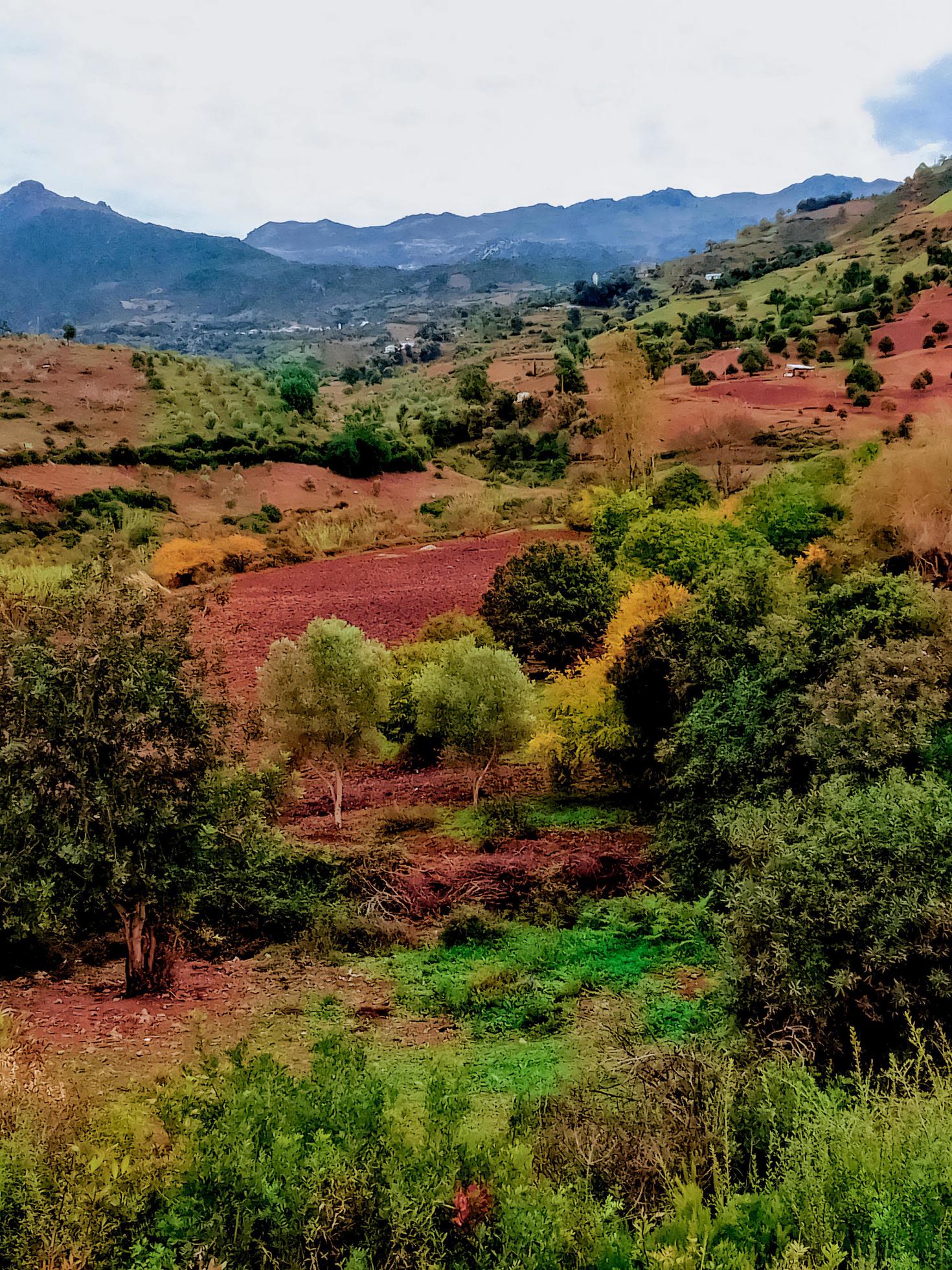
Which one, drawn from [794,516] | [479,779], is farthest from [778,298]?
[479,779]

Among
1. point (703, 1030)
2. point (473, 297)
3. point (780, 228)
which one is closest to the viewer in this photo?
point (703, 1030)

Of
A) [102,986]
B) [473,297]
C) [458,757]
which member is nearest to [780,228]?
[473,297]

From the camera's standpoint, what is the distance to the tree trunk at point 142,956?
895 cm

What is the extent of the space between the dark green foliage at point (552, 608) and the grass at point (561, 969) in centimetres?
959

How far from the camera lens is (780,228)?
109 meters

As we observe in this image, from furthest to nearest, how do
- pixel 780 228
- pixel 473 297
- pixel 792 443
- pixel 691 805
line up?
pixel 473 297, pixel 780 228, pixel 792 443, pixel 691 805

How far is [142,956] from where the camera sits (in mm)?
9125

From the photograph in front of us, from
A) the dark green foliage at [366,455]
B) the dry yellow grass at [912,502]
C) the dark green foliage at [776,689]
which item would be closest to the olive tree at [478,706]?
the dark green foliage at [776,689]

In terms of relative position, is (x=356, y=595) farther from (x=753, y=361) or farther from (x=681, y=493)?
(x=753, y=361)

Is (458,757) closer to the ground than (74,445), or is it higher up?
closer to the ground

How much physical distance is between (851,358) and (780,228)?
2772 inches

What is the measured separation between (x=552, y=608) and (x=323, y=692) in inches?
337

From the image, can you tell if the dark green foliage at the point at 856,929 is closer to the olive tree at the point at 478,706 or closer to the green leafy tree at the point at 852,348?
the olive tree at the point at 478,706

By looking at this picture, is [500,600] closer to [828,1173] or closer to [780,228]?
[828,1173]
